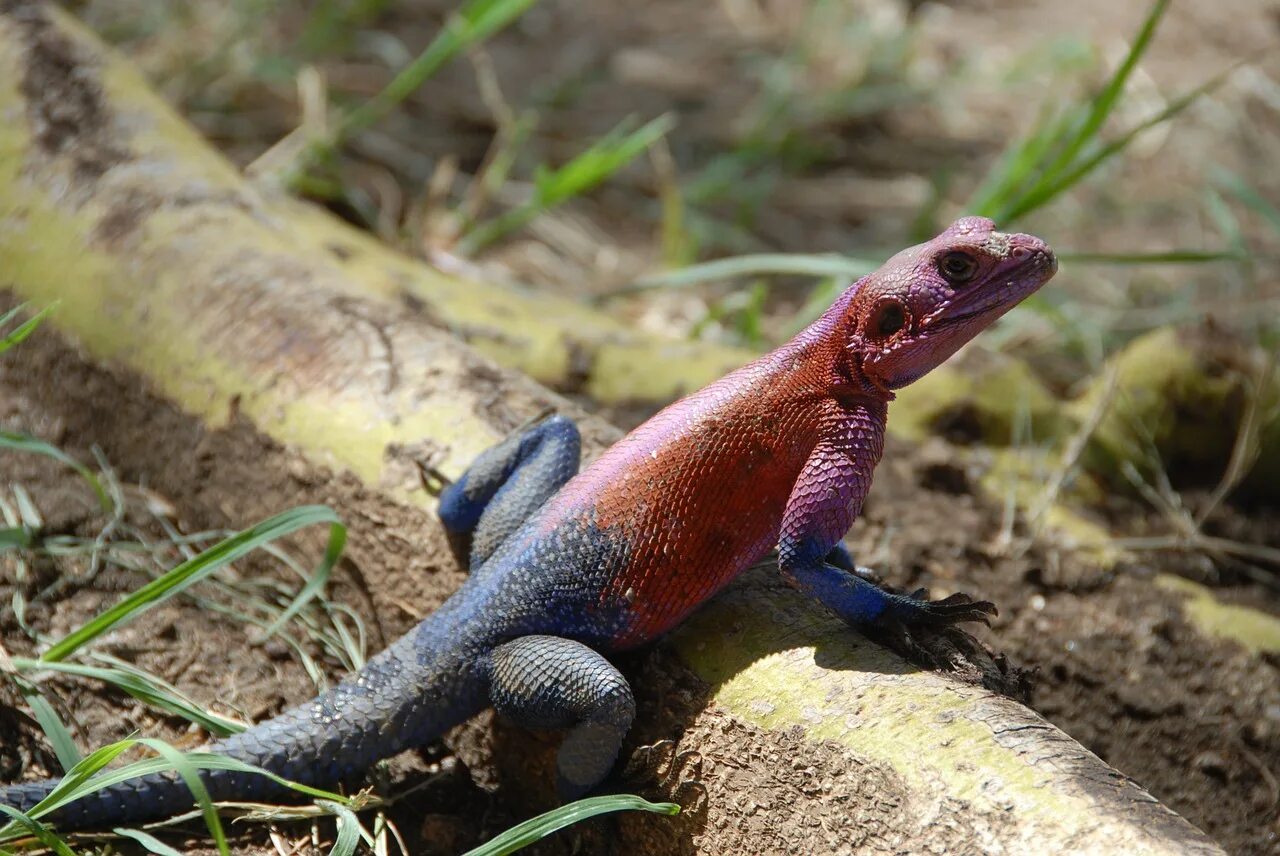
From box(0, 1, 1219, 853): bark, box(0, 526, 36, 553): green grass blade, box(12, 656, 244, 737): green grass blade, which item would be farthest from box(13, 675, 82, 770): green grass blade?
box(0, 1, 1219, 853): bark

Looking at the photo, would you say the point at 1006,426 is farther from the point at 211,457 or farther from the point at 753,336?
the point at 211,457

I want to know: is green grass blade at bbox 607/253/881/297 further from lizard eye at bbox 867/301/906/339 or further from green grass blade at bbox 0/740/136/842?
green grass blade at bbox 0/740/136/842

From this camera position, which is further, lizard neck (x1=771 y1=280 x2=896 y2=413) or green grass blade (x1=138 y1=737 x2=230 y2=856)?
lizard neck (x1=771 y1=280 x2=896 y2=413)

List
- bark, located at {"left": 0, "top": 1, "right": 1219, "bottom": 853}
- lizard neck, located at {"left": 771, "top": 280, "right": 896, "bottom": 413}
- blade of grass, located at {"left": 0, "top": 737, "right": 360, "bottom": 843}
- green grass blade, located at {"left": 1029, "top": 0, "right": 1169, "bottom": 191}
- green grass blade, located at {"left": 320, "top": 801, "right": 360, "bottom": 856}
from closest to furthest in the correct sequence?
bark, located at {"left": 0, "top": 1, "right": 1219, "bottom": 853} < blade of grass, located at {"left": 0, "top": 737, "right": 360, "bottom": 843} < green grass blade, located at {"left": 320, "top": 801, "right": 360, "bottom": 856} < lizard neck, located at {"left": 771, "top": 280, "right": 896, "bottom": 413} < green grass blade, located at {"left": 1029, "top": 0, "right": 1169, "bottom": 191}

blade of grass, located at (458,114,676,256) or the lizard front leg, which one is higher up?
blade of grass, located at (458,114,676,256)

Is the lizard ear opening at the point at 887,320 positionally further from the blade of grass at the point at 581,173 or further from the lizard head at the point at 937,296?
the blade of grass at the point at 581,173

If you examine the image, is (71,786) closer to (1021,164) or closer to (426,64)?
(426,64)

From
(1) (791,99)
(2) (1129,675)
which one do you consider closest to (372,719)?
(2) (1129,675)

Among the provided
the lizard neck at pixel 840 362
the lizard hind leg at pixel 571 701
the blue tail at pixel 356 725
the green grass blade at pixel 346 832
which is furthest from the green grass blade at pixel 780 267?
the green grass blade at pixel 346 832
